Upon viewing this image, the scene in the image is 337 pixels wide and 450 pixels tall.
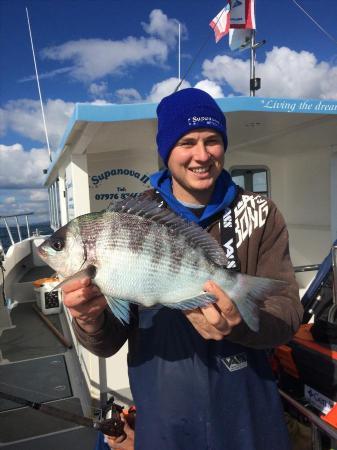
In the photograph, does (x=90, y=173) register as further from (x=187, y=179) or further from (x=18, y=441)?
(x=187, y=179)

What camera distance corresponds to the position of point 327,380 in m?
2.60

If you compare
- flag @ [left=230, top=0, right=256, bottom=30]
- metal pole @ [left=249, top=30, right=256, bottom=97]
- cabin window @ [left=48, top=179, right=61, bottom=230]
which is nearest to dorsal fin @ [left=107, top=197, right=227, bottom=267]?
metal pole @ [left=249, top=30, right=256, bottom=97]

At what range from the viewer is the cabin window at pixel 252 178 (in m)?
7.85

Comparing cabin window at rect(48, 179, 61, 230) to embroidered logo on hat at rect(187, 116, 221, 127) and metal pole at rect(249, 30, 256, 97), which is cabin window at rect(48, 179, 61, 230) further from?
embroidered logo on hat at rect(187, 116, 221, 127)

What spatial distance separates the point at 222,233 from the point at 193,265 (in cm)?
29

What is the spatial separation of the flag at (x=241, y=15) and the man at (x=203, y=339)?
183 inches

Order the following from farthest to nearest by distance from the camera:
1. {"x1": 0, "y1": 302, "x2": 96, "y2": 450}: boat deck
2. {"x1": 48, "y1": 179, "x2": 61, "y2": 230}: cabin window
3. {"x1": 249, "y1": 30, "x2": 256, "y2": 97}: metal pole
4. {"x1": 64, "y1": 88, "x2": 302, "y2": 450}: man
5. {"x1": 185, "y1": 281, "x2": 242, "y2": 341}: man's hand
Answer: {"x1": 48, "y1": 179, "x2": 61, "y2": 230}: cabin window
{"x1": 249, "y1": 30, "x2": 256, "y2": 97}: metal pole
{"x1": 0, "y1": 302, "x2": 96, "y2": 450}: boat deck
{"x1": 64, "y1": 88, "x2": 302, "y2": 450}: man
{"x1": 185, "y1": 281, "x2": 242, "y2": 341}: man's hand

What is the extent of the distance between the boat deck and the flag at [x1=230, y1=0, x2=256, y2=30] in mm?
5648

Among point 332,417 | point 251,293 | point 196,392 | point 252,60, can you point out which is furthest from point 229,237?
point 252,60

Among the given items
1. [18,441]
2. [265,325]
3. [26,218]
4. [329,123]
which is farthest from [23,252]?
[265,325]

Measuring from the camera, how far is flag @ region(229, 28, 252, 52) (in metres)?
5.90

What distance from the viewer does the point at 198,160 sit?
5.49ft

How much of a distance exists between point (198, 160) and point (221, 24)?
538 cm

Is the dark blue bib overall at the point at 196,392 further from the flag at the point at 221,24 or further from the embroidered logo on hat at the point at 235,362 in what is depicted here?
the flag at the point at 221,24
